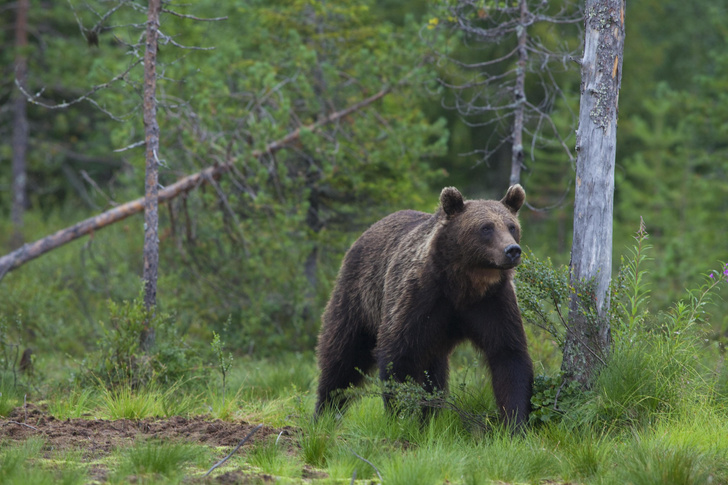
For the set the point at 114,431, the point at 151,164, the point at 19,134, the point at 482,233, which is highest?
the point at 19,134

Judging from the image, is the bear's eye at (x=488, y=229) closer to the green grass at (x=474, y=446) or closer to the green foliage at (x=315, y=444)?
the green grass at (x=474, y=446)

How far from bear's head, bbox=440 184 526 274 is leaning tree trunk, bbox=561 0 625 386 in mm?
592

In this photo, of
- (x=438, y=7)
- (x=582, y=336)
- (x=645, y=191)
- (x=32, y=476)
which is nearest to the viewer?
(x=32, y=476)

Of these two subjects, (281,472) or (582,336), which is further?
(582,336)

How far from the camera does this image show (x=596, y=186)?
6.53 meters

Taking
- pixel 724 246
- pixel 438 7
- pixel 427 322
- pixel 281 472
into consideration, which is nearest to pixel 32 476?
pixel 281 472

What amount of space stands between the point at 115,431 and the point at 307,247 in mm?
5769

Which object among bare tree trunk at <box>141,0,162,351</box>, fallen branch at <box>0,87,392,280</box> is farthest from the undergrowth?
fallen branch at <box>0,87,392,280</box>

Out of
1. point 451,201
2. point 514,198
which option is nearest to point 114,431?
point 451,201

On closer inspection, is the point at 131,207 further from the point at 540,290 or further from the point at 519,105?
the point at 540,290

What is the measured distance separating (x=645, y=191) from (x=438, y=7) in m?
15.4

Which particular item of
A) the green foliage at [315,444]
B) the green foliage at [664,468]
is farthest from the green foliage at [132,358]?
the green foliage at [664,468]

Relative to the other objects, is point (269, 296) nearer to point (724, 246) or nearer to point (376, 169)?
point (376, 169)

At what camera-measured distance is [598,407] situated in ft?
19.9
